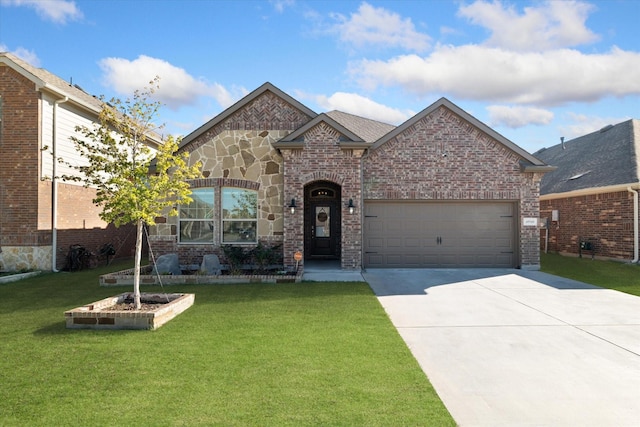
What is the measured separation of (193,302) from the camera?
874 cm

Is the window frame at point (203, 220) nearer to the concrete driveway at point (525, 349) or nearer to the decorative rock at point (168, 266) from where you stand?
the decorative rock at point (168, 266)

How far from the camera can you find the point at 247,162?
45.3 feet

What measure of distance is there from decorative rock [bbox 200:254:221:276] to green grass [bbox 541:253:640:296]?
35.1 ft

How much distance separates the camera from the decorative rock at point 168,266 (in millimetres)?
12195

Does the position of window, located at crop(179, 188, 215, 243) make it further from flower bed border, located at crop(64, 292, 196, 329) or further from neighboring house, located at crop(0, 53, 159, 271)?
flower bed border, located at crop(64, 292, 196, 329)

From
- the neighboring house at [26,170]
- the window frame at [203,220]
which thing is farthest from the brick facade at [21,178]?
the window frame at [203,220]

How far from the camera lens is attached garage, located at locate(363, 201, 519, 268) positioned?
46.8 feet

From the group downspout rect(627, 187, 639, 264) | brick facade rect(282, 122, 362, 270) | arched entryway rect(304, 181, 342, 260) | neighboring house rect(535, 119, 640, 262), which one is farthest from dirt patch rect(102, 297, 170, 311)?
neighboring house rect(535, 119, 640, 262)

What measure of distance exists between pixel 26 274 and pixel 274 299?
870cm

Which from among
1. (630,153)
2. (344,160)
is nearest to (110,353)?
(344,160)

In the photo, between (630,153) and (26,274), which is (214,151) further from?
(630,153)

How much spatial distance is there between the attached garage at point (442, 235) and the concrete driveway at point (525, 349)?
11.0ft

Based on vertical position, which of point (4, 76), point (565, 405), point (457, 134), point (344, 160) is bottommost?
point (565, 405)

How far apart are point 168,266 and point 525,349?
32.4ft
